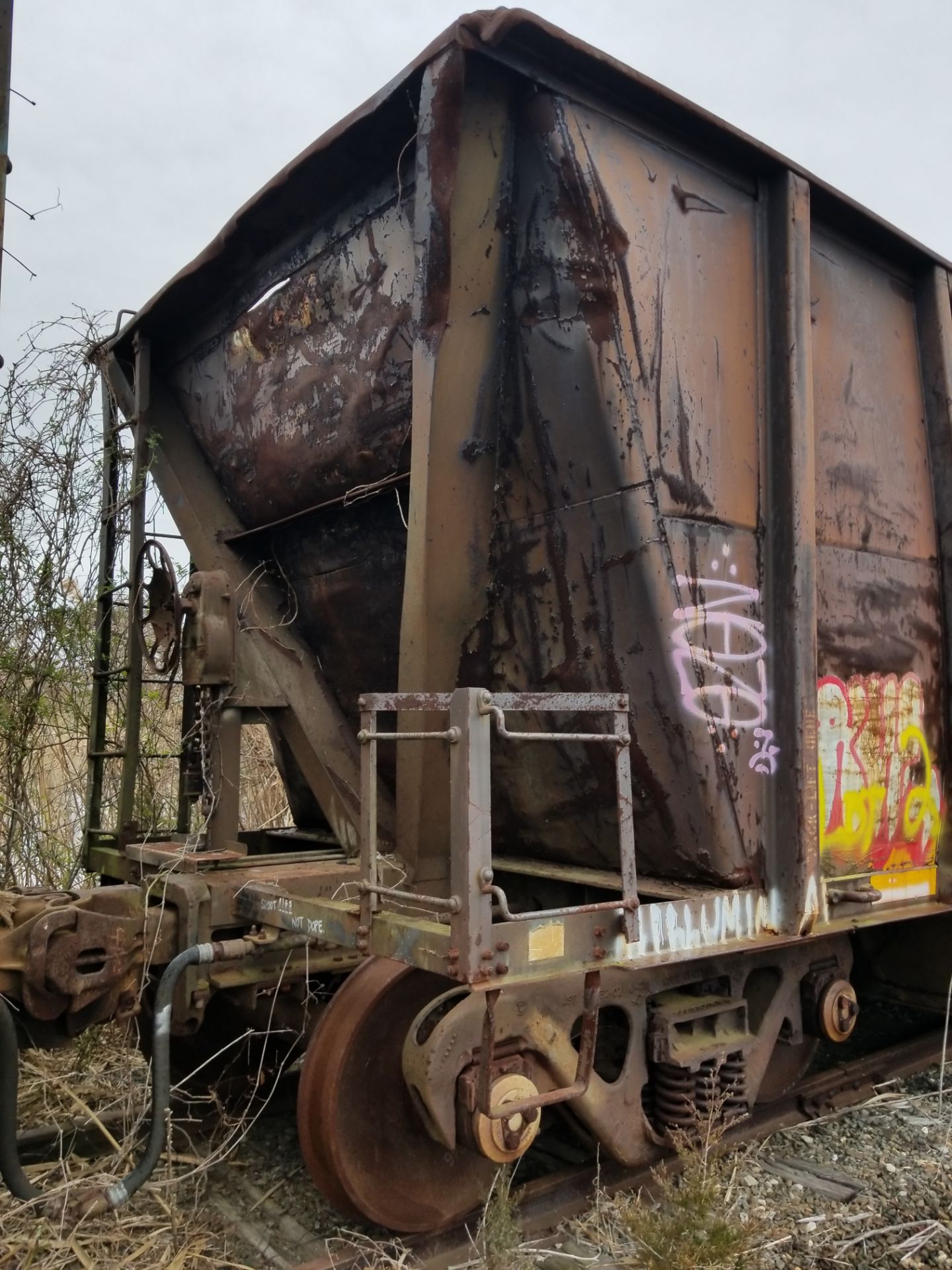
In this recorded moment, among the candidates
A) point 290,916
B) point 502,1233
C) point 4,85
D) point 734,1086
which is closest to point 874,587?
point 734,1086

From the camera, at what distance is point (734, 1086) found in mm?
3443

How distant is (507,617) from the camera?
3693 millimetres

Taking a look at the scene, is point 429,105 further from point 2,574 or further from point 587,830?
point 2,574

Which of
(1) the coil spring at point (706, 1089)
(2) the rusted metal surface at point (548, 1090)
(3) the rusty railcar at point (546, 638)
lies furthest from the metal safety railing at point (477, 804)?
(1) the coil spring at point (706, 1089)

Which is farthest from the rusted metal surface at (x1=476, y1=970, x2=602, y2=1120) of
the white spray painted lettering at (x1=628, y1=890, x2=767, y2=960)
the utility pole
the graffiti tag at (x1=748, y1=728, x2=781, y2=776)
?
the utility pole

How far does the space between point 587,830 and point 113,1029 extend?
251 cm

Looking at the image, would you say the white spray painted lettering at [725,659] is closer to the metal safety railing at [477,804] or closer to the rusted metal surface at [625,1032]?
the metal safety railing at [477,804]

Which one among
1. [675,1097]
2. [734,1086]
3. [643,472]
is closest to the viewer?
[643,472]

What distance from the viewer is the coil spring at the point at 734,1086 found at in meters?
3.46

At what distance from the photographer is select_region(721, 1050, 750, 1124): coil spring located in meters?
3.46

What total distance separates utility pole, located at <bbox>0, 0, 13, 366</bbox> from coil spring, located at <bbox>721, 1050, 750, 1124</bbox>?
10.5ft

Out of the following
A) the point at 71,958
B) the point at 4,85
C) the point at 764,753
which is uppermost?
the point at 4,85

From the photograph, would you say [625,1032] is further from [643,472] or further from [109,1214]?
[643,472]

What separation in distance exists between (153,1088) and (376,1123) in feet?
2.37
